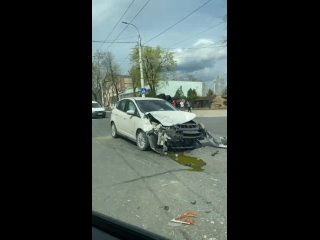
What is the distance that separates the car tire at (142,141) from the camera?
6473 mm

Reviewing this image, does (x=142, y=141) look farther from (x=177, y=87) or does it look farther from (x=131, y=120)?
(x=177, y=87)

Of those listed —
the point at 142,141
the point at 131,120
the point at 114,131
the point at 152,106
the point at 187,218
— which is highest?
the point at 152,106

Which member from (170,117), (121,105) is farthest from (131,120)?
(170,117)

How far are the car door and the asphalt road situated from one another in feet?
1.66

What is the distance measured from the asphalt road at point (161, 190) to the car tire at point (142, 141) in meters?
0.18

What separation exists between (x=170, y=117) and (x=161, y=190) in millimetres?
2277

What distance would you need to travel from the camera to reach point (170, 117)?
620 centimetres

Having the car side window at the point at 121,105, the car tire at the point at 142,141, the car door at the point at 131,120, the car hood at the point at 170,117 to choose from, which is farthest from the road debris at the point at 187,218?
the car side window at the point at 121,105

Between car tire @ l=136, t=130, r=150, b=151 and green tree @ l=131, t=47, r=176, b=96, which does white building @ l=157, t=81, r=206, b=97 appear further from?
car tire @ l=136, t=130, r=150, b=151

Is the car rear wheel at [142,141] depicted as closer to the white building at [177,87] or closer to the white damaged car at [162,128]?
the white damaged car at [162,128]
